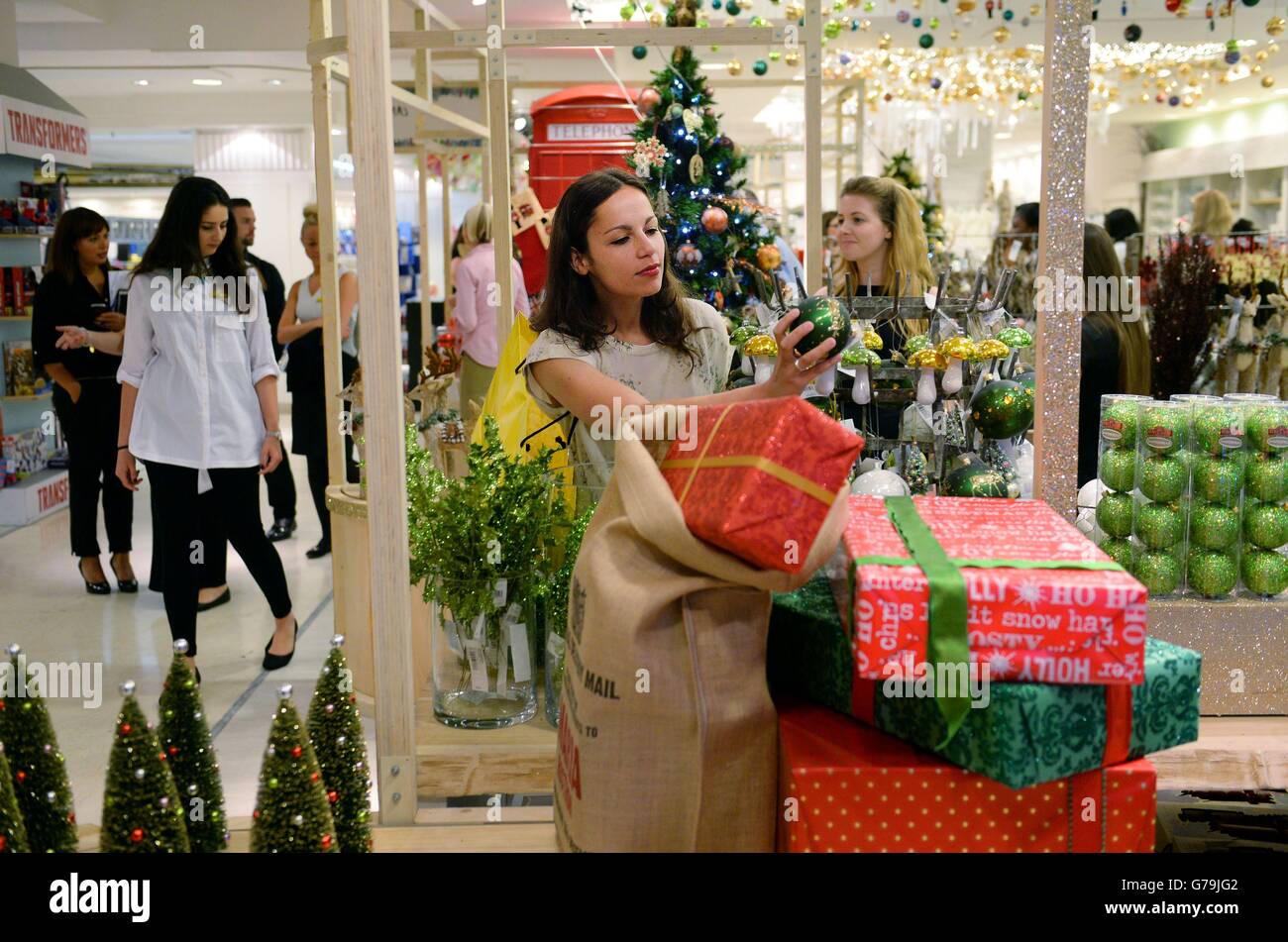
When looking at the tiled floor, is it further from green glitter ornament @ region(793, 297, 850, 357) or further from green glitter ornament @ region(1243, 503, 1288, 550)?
green glitter ornament @ region(1243, 503, 1288, 550)

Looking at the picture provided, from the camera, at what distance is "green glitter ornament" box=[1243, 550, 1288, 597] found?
1678mm

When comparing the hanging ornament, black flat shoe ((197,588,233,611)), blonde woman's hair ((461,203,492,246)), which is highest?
blonde woman's hair ((461,203,492,246))

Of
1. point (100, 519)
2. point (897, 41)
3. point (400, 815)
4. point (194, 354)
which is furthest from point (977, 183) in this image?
point (400, 815)

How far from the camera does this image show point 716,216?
13.4 ft

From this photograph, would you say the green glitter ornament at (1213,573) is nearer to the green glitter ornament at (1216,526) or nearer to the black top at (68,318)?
the green glitter ornament at (1216,526)

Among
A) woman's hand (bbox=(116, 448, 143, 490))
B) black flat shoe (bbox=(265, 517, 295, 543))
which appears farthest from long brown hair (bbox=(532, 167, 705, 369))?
black flat shoe (bbox=(265, 517, 295, 543))

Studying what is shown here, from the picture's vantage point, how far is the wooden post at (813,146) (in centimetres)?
281

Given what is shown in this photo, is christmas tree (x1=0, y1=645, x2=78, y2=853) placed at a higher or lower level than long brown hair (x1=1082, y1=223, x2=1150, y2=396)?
lower

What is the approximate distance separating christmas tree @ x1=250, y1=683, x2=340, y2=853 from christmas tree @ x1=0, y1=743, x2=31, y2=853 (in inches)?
8.9

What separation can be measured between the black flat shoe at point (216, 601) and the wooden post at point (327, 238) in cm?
172

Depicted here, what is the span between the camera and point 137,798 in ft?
4.10

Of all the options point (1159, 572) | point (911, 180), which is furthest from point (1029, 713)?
point (911, 180)

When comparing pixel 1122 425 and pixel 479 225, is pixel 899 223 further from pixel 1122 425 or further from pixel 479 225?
pixel 479 225

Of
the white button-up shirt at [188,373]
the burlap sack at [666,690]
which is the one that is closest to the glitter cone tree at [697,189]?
the white button-up shirt at [188,373]
